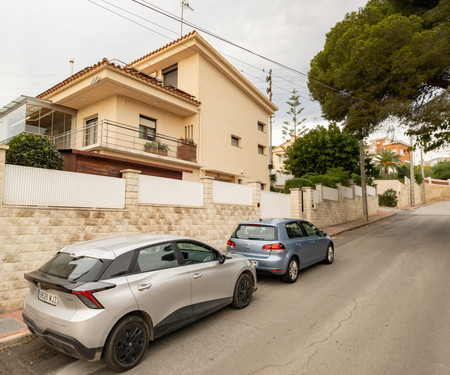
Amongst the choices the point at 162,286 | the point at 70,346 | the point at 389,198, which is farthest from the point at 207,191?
the point at 389,198

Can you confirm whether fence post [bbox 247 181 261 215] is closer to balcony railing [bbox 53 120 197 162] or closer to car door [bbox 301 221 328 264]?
balcony railing [bbox 53 120 197 162]

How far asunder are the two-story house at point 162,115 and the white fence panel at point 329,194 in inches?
159

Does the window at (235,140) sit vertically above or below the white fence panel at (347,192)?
above

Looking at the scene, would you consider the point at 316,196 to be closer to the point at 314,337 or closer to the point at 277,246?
the point at 277,246

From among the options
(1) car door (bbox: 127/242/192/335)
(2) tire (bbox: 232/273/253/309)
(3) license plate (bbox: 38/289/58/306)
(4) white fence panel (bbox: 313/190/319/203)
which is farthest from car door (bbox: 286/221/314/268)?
(4) white fence panel (bbox: 313/190/319/203)

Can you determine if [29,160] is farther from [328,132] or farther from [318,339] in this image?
[328,132]

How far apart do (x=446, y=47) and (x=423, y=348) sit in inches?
417

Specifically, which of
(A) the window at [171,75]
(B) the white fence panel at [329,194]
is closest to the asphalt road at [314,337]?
(B) the white fence panel at [329,194]

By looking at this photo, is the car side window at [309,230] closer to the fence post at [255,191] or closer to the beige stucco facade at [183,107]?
the fence post at [255,191]

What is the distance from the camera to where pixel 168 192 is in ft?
29.0

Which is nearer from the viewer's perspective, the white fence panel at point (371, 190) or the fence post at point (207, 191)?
the fence post at point (207, 191)

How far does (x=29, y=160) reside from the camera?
6.43m

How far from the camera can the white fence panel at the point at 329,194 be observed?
18.3 meters

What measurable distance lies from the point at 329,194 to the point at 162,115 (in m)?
11.9
